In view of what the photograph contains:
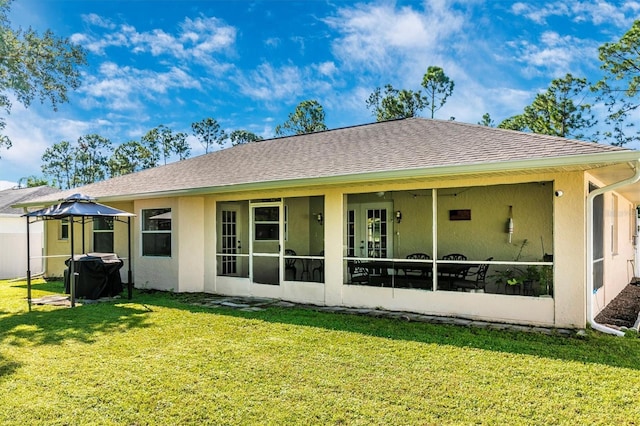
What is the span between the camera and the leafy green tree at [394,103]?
31.1 m

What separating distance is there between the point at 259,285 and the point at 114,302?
128 inches

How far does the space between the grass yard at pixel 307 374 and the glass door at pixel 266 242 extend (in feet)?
8.57

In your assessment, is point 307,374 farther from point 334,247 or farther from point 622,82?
point 622,82

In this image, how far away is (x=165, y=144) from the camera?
4309 cm

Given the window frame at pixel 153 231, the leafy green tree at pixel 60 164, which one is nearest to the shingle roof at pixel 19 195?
the window frame at pixel 153 231

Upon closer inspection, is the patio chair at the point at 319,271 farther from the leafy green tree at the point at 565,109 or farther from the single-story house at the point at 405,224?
the leafy green tree at the point at 565,109

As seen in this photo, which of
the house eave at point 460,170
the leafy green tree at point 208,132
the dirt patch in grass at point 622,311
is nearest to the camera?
the house eave at point 460,170

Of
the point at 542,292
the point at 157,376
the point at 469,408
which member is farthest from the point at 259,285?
the point at 469,408

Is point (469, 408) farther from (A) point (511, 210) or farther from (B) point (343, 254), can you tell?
(A) point (511, 210)

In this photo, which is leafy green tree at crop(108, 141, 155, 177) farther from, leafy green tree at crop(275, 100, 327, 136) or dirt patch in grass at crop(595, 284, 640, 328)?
dirt patch in grass at crop(595, 284, 640, 328)

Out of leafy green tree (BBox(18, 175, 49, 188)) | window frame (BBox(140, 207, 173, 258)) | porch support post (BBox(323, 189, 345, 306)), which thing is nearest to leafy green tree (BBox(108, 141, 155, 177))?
leafy green tree (BBox(18, 175, 49, 188))

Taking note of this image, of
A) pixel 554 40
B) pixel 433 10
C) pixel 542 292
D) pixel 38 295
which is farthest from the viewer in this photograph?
pixel 554 40

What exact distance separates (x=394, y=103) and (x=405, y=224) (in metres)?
22.8

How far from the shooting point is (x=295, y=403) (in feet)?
13.0
